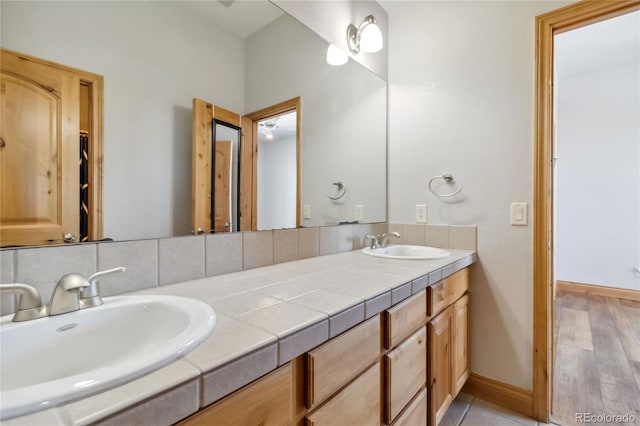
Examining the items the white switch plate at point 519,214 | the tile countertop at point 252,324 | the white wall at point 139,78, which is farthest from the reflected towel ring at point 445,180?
the white wall at point 139,78

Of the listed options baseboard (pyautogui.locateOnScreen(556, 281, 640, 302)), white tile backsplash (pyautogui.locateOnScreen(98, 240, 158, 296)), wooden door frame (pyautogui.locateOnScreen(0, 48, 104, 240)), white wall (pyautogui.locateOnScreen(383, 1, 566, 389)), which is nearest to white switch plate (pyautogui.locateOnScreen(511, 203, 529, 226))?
white wall (pyautogui.locateOnScreen(383, 1, 566, 389))

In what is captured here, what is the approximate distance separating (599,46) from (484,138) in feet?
8.36

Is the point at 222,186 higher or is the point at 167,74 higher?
the point at 167,74

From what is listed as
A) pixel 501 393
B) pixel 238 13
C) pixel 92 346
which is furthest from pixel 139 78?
pixel 501 393

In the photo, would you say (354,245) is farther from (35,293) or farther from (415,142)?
(35,293)

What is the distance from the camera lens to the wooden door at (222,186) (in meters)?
1.14

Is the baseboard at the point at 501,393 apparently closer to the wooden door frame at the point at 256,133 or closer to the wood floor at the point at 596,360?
the wood floor at the point at 596,360

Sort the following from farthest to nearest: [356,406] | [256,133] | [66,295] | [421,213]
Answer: [421,213]
[256,133]
[356,406]
[66,295]

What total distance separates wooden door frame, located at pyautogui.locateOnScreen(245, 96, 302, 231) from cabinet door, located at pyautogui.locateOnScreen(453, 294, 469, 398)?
3.04ft

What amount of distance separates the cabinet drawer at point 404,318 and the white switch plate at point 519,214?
78cm

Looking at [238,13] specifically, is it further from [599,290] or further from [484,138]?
[599,290]

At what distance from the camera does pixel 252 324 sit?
0.65m

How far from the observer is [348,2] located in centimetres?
176

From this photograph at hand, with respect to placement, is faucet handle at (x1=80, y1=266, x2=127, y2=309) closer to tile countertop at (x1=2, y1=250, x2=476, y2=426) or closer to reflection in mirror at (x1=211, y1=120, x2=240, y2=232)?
tile countertop at (x1=2, y1=250, x2=476, y2=426)
